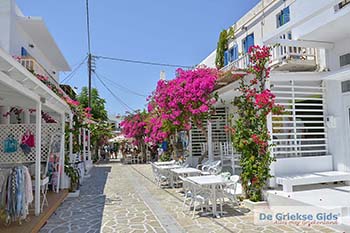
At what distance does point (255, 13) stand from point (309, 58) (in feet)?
18.4

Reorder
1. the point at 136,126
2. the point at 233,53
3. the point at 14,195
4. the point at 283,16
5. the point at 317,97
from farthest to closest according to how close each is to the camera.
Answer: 1. the point at 136,126
2. the point at 233,53
3. the point at 283,16
4. the point at 317,97
5. the point at 14,195

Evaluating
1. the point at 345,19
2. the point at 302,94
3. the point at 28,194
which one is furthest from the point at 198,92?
the point at 28,194

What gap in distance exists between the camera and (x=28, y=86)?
22.3 feet

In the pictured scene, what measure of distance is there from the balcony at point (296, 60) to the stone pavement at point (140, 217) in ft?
19.7

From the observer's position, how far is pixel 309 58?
463 inches

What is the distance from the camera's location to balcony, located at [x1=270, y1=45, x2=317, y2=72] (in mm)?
11422

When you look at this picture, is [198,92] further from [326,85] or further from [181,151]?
[181,151]

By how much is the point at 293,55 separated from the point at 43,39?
47.6 feet

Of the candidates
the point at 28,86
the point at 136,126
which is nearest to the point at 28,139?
the point at 28,86

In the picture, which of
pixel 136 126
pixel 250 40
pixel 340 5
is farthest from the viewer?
pixel 136 126

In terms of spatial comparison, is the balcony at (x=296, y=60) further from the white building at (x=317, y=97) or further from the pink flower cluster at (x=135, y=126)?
the pink flower cluster at (x=135, y=126)

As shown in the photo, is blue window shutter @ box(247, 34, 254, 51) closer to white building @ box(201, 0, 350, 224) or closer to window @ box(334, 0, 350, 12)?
white building @ box(201, 0, 350, 224)

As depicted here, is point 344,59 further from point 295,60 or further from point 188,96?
point 188,96

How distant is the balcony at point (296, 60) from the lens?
37.5 feet
